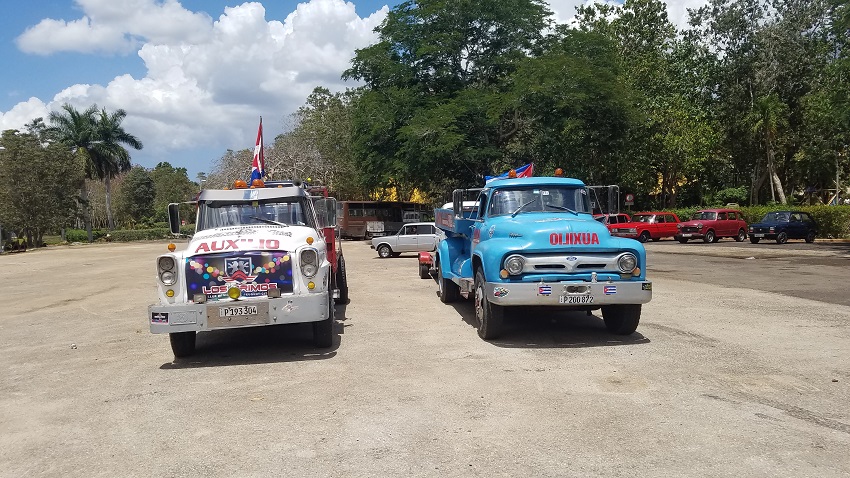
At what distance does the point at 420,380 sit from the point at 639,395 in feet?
7.15

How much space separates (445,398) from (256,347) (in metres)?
3.87

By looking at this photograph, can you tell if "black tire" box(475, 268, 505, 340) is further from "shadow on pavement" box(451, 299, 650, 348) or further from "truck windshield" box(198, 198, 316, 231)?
"truck windshield" box(198, 198, 316, 231)

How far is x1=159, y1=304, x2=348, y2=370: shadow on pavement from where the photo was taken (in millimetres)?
8508

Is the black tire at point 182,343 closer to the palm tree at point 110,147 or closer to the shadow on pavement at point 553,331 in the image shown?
the shadow on pavement at point 553,331

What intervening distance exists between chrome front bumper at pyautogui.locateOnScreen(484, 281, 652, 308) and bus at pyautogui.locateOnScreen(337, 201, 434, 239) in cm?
4147

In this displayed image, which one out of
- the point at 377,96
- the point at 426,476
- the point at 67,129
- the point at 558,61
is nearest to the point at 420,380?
the point at 426,476

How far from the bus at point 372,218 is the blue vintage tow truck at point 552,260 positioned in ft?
130

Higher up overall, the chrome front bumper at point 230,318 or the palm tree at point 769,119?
the palm tree at point 769,119

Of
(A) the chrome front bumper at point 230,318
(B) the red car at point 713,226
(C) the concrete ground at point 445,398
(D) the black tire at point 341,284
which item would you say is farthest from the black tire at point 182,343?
(B) the red car at point 713,226

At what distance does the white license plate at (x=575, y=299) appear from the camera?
334 inches

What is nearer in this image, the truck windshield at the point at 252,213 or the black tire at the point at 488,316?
the black tire at the point at 488,316

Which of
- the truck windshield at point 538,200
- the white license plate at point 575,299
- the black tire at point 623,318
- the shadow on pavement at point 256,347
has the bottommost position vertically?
the shadow on pavement at point 256,347

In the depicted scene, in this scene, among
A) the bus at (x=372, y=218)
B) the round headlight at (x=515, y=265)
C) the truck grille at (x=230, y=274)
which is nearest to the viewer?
the truck grille at (x=230, y=274)

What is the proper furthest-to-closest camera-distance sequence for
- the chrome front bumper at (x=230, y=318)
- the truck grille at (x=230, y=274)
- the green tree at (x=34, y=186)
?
1. the green tree at (x=34, y=186)
2. the truck grille at (x=230, y=274)
3. the chrome front bumper at (x=230, y=318)
